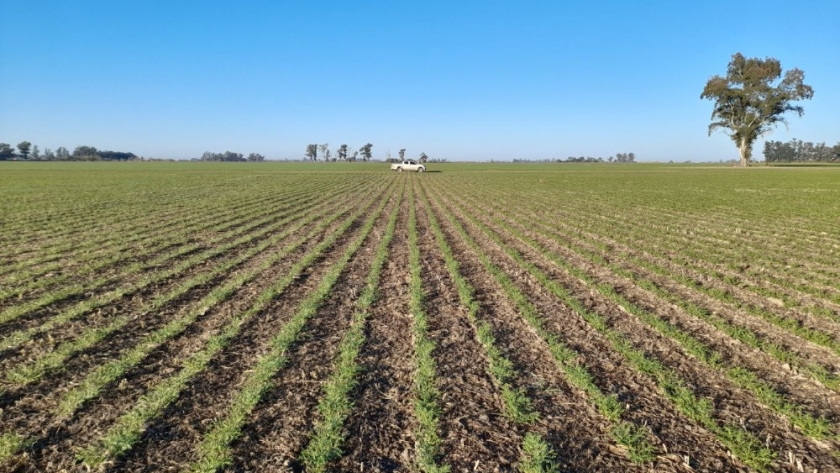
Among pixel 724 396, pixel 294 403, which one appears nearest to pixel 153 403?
pixel 294 403

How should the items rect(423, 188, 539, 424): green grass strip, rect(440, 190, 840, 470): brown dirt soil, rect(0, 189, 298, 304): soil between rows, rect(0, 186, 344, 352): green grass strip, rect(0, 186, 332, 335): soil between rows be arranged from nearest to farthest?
rect(440, 190, 840, 470): brown dirt soil < rect(423, 188, 539, 424): green grass strip < rect(0, 186, 344, 352): green grass strip < rect(0, 186, 332, 335): soil between rows < rect(0, 189, 298, 304): soil between rows

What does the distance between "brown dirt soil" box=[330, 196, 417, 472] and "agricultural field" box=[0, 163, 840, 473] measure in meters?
0.02

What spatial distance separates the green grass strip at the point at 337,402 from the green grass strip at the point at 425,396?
0.68m

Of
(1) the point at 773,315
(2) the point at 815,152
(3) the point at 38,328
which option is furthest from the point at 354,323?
(2) the point at 815,152

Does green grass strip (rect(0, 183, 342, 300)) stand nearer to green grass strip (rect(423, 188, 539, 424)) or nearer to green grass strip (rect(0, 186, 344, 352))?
green grass strip (rect(0, 186, 344, 352))

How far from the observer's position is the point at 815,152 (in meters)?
171

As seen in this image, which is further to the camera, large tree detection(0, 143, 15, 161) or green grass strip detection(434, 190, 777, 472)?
large tree detection(0, 143, 15, 161)

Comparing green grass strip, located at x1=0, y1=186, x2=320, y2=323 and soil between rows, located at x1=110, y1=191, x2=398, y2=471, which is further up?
green grass strip, located at x1=0, y1=186, x2=320, y2=323

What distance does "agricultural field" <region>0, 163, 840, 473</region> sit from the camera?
145 inches

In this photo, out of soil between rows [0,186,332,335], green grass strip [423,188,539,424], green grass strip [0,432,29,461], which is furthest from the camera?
soil between rows [0,186,332,335]

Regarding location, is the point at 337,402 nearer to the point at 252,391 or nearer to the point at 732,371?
the point at 252,391

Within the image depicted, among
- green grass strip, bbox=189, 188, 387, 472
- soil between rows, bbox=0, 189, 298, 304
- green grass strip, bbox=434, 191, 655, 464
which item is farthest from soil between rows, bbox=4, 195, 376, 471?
green grass strip, bbox=434, 191, 655, 464

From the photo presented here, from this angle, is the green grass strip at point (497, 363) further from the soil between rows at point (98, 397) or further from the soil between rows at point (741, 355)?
the soil between rows at point (98, 397)

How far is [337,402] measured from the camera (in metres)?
4.42
